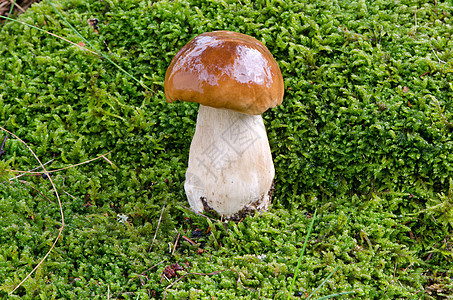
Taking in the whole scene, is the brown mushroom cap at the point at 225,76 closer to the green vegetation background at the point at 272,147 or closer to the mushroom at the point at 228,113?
the mushroom at the point at 228,113

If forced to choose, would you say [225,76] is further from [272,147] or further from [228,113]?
[272,147]

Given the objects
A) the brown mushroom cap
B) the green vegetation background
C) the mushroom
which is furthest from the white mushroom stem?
the brown mushroom cap

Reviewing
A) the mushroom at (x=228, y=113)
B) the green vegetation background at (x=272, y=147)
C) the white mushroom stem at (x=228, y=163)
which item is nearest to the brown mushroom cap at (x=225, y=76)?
the mushroom at (x=228, y=113)

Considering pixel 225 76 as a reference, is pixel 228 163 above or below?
below

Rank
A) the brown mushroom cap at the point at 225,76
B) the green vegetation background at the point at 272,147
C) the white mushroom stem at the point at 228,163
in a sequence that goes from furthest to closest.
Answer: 1. the white mushroom stem at the point at 228,163
2. the green vegetation background at the point at 272,147
3. the brown mushroom cap at the point at 225,76

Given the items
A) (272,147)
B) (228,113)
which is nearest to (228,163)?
(228,113)

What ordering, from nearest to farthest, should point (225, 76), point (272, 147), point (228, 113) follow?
point (225, 76)
point (228, 113)
point (272, 147)

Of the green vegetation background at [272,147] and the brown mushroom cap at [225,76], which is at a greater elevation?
the brown mushroom cap at [225,76]

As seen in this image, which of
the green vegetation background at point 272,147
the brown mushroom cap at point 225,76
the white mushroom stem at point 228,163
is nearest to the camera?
the brown mushroom cap at point 225,76
